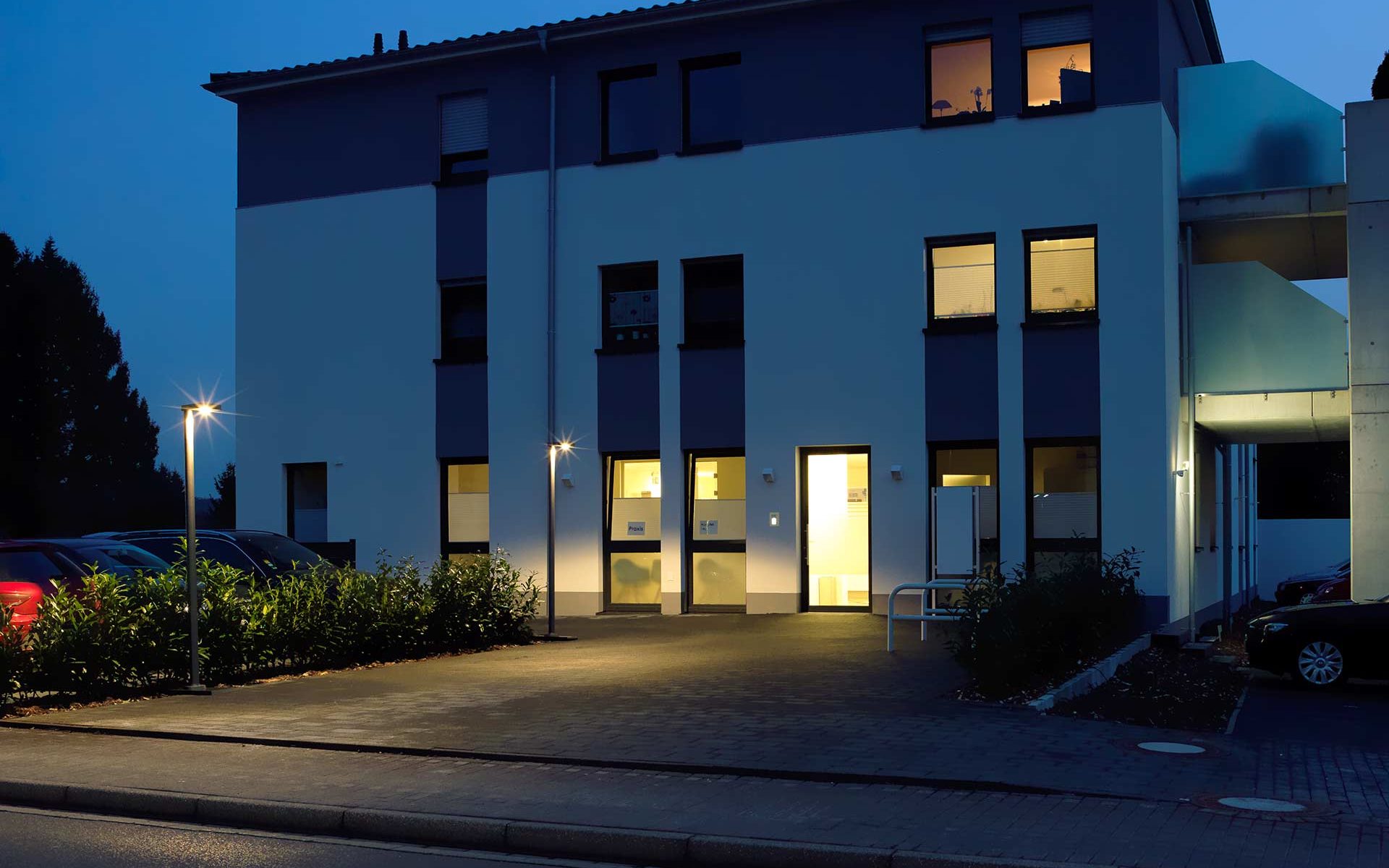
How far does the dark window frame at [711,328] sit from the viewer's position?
880 inches

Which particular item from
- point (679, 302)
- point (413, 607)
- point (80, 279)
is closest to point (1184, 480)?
point (679, 302)

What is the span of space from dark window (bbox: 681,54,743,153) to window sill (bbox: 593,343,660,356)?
124 inches

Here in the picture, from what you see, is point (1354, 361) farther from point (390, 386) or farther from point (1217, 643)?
point (390, 386)

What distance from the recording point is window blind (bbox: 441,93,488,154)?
24516 millimetres

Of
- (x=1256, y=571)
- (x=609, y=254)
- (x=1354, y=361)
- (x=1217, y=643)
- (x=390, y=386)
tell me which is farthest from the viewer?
(x=1256, y=571)

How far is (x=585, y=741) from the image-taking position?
10195 millimetres

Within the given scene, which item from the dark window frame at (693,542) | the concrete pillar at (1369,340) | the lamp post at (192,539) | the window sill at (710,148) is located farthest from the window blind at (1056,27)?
the lamp post at (192,539)

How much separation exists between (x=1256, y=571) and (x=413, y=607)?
25.6m

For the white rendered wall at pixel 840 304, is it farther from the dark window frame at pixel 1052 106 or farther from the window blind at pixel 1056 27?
the window blind at pixel 1056 27

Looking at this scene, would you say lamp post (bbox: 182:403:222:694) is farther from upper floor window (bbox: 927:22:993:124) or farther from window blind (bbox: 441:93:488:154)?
upper floor window (bbox: 927:22:993:124)

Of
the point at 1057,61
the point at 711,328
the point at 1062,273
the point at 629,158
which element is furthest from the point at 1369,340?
the point at 629,158

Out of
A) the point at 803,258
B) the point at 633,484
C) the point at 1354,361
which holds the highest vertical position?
the point at 803,258

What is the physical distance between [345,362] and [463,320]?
2405 mm

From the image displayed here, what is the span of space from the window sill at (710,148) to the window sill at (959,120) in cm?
295
